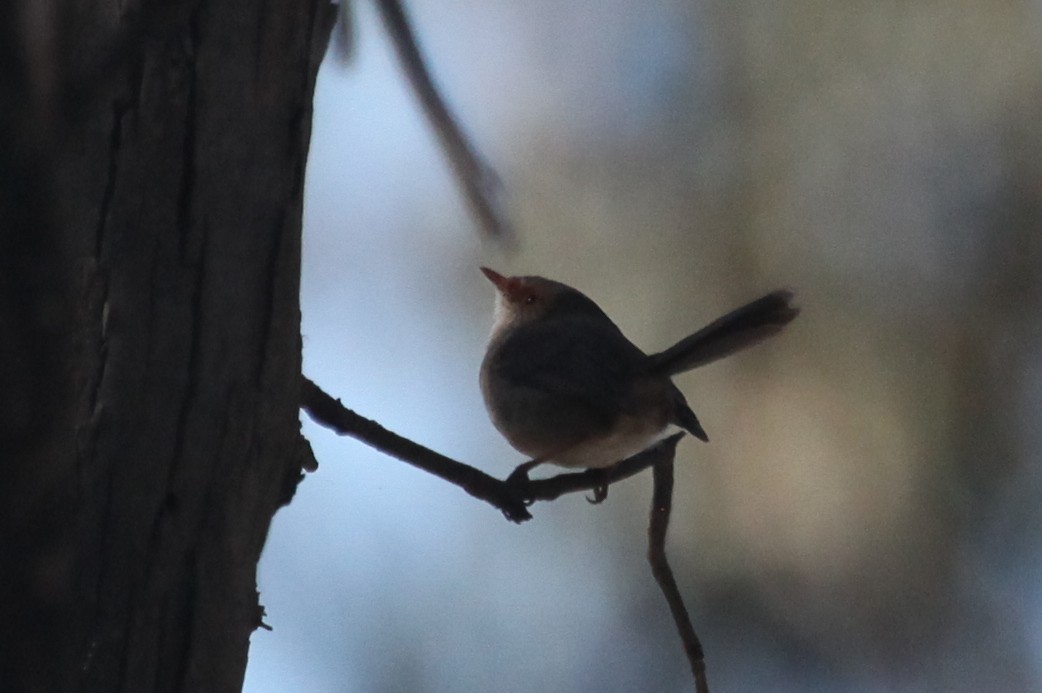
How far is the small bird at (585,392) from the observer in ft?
12.9

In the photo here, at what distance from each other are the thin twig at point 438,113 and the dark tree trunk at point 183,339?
0.12 m

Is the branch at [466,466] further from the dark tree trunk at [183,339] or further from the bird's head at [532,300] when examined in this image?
the bird's head at [532,300]

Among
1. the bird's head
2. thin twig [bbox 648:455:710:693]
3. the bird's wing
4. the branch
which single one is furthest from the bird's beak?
thin twig [bbox 648:455:710:693]

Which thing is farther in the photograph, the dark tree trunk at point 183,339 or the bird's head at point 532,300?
the bird's head at point 532,300

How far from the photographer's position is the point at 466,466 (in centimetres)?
261

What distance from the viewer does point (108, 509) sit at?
146 cm

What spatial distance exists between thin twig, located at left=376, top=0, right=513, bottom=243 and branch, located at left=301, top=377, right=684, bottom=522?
0.49 meters

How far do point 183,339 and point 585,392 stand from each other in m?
2.52

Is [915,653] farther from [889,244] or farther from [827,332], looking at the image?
[889,244]

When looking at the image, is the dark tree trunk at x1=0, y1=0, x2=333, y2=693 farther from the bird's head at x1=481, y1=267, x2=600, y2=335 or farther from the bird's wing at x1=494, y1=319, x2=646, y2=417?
the bird's head at x1=481, y1=267, x2=600, y2=335

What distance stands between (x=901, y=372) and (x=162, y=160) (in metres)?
4.08

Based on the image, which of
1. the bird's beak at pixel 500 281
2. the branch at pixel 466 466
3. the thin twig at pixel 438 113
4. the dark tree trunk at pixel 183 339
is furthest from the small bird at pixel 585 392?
the dark tree trunk at pixel 183 339

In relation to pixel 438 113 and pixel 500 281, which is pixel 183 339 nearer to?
pixel 438 113

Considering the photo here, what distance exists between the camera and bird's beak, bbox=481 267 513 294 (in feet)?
16.6
